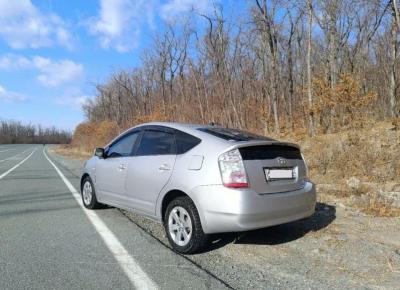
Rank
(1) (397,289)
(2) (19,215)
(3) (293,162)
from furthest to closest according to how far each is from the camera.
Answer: (2) (19,215)
(3) (293,162)
(1) (397,289)

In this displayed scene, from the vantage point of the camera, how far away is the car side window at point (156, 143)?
19.7 feet

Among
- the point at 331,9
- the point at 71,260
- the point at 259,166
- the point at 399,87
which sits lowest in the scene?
the point at 71,260

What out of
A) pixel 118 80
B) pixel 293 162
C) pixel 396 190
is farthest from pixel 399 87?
pixel 118 80

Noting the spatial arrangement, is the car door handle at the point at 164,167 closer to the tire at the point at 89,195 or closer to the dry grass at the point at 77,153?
the tire at the point at 89,195

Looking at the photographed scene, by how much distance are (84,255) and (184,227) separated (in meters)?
1.25

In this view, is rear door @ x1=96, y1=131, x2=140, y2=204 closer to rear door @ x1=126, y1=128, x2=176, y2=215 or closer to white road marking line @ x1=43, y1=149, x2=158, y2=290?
rear door @ x1=126, y1=128, x2=176, y2=215

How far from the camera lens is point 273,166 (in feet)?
17.6

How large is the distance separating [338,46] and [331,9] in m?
9.69

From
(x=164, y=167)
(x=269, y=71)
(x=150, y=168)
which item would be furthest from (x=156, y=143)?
(x=269, y=71)

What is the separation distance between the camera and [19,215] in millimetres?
7945

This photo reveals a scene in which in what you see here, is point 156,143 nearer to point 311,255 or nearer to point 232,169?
point 232,169

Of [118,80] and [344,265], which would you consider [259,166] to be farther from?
[118,80]

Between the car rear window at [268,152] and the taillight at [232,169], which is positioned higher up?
the car rear window at [268,152]

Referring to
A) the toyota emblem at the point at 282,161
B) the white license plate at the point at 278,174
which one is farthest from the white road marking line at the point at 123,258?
the toyota emblem at the point at 282,161
